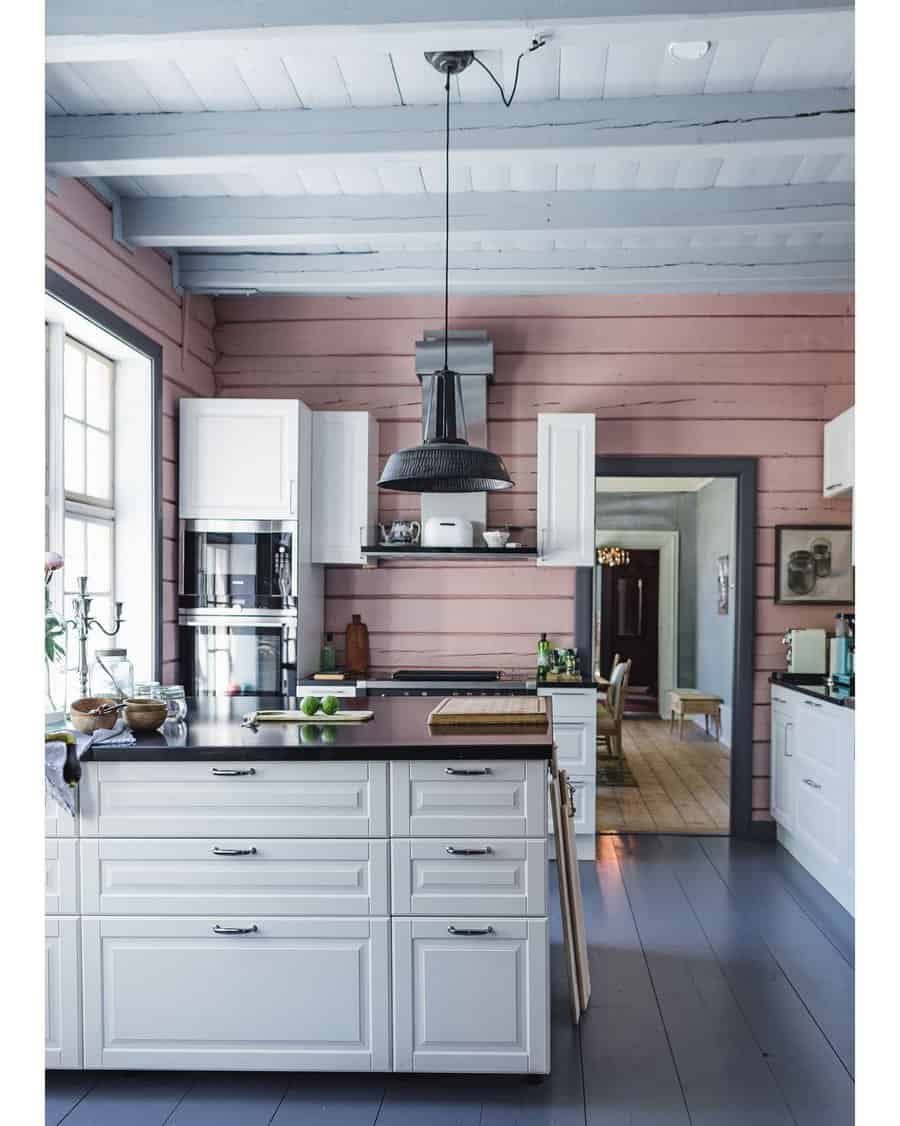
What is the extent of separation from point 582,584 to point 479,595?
0.59 m

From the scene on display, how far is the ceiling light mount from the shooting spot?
2938mm

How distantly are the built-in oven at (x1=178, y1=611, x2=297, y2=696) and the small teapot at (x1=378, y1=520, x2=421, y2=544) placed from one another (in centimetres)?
76

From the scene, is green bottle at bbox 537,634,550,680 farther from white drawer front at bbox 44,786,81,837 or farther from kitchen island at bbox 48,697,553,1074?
white drawer front at bbox 44,786,81,837

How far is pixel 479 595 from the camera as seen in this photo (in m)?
5.50

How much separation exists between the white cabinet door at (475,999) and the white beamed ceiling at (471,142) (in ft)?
8.00

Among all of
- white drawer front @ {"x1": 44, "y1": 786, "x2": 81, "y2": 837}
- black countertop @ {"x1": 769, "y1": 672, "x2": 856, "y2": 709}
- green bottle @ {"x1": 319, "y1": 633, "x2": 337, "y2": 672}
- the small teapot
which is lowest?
white drawer front @ {"x1": 44, "y1": 786, "x2": 81, "y2": 837}

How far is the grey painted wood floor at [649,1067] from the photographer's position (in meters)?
2.48

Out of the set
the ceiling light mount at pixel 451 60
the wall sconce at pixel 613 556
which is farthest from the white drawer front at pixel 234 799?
the wall sconce at pixel 613 556

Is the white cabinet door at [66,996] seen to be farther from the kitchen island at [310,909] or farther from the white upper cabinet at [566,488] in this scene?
the white upper cabinet at [566,488]

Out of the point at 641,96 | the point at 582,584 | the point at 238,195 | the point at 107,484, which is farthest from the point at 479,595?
the point at 641,96

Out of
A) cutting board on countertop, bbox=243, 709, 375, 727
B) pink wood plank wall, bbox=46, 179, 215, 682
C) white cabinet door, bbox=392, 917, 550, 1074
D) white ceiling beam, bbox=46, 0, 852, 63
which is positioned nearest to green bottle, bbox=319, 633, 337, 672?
pink wood plank wall, bbox=46, 179, 215, 682

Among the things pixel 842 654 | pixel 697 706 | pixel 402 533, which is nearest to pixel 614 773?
pixel 697 706

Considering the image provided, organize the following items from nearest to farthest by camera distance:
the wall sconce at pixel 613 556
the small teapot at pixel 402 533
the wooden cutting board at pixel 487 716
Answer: the wooden cutting board at pixel 487 716 → the small teapot at pixel 402 533 → the wall sconce at pixel 613 556
